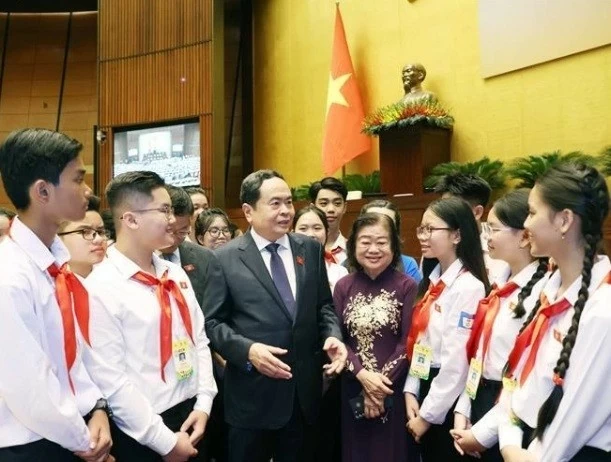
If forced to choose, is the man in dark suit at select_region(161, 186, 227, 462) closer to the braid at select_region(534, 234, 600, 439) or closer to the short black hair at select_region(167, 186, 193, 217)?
the short black hair at select_region(167, 186, 193, 217)

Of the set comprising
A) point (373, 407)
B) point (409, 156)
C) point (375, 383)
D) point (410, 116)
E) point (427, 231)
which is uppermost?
point (410, 116)

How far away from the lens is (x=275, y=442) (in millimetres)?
2568

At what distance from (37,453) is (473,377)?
1318mm

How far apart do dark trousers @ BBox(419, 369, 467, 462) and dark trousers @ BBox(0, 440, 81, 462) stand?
1367 mm

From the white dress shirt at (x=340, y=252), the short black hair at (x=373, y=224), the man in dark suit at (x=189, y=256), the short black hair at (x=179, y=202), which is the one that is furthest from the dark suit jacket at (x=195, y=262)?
the white dress shirt at (x=340, y=252)

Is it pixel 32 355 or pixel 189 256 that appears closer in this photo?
pixel 32 355

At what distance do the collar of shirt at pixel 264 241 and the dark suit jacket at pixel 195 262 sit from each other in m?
0.46

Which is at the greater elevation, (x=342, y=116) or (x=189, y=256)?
(x=342, y=116)

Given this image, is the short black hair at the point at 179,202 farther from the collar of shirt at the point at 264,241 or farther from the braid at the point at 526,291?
the braid at the point at 526,291

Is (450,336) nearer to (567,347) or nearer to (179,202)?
(567,347)

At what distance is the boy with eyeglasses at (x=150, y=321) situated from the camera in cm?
199

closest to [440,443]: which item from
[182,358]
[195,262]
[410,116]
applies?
[182,358]

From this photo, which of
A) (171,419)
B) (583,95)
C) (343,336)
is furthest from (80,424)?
(583,95)

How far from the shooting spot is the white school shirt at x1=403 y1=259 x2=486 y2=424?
234 centimetres
